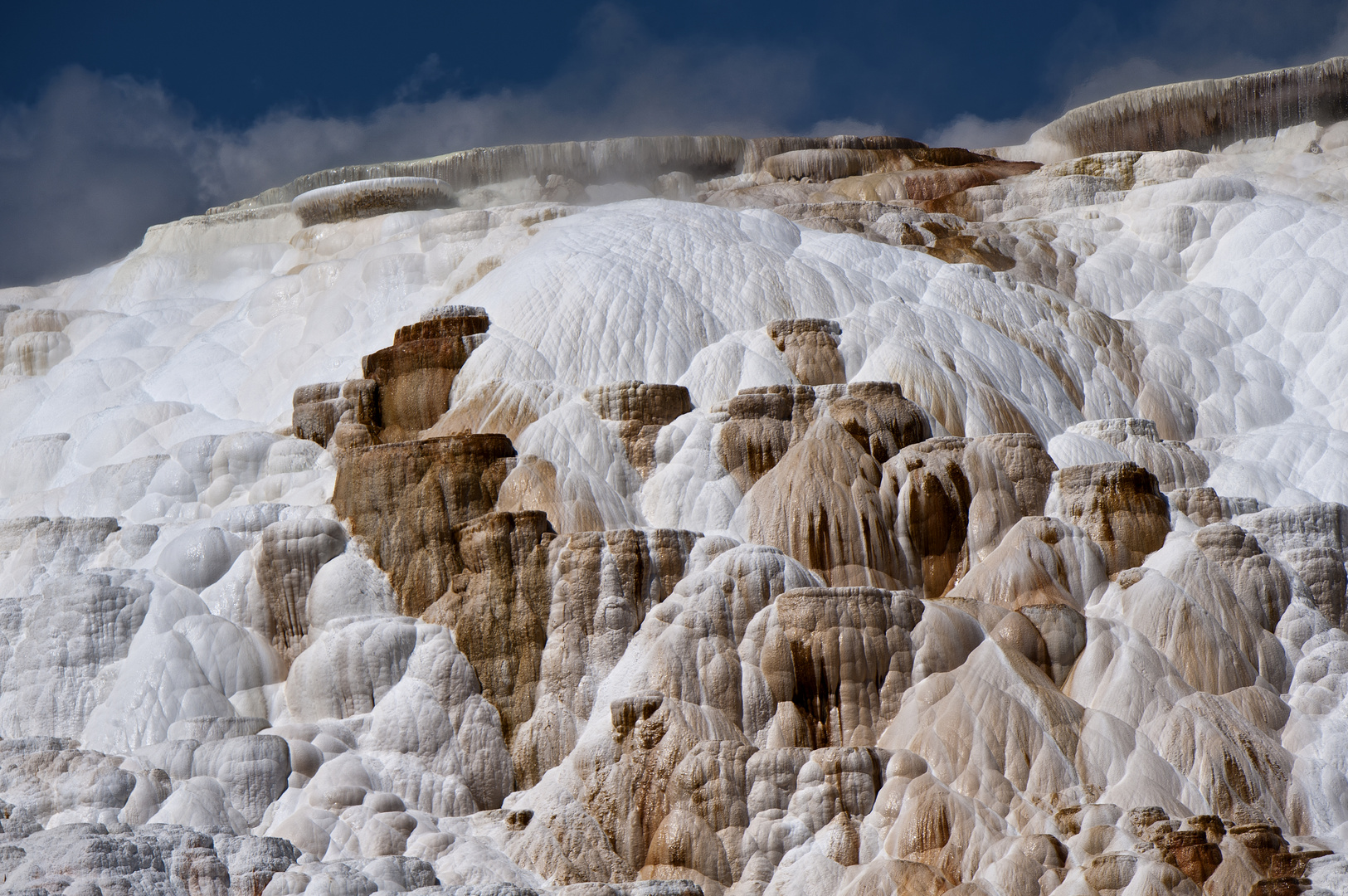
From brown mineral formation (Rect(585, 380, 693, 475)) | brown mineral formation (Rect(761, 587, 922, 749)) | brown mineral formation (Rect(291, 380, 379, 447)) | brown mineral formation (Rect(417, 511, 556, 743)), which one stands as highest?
brown mineral formation (Rect(291, 380, 379, 447))

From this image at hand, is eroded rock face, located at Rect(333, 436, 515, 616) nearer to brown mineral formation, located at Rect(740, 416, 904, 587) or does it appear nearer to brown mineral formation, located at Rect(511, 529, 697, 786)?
brown mineral formation, located at Rect(511, 529, 697, 786)

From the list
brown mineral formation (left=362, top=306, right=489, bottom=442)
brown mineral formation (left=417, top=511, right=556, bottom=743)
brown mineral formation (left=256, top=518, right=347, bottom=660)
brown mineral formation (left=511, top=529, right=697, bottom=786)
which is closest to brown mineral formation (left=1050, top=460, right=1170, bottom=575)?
brown mineral formation (left=511, top=529, right=697, bottom=786)

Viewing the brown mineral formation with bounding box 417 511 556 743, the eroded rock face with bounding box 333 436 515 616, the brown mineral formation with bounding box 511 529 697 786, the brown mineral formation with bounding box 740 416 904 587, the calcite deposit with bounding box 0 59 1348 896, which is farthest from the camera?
the brown mineral formation with bounding box 740 416 904 587

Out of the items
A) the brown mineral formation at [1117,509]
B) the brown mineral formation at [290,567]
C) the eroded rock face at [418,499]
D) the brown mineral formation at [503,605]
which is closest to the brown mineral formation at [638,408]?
the eroded rock face at [418,499]

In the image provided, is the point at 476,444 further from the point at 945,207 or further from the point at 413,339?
the point at 945,207

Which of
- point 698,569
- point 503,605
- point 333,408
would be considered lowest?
point 503,605

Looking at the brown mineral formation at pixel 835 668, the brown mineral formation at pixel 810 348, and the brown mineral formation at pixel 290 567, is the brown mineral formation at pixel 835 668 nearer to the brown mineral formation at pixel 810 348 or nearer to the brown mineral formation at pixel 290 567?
the brown mineral formation at pixel 290 567

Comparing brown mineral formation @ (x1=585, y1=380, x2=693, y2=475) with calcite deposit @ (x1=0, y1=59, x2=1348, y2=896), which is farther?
brown mineral formation @ (x1=585, y1=380, x2=693, y2=475)

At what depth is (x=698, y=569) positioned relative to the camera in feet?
45.1

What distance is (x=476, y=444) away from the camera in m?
14.9

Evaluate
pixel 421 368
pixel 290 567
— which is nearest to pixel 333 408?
pixel 421 368

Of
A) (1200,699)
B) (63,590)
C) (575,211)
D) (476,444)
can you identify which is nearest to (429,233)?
(575,211)

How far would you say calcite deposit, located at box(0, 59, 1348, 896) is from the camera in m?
11.8

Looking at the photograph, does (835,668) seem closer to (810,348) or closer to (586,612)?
(586,612)
